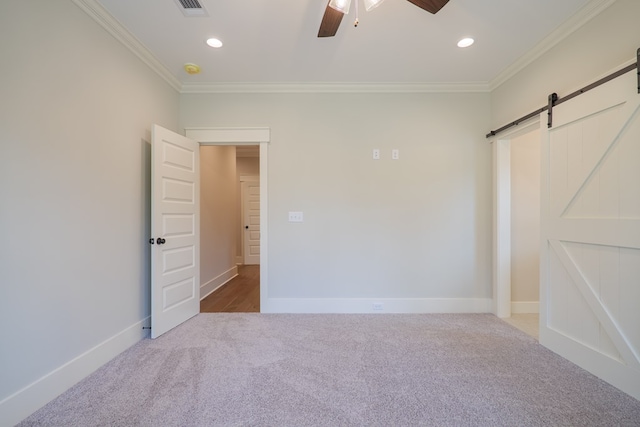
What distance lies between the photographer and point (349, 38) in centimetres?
217

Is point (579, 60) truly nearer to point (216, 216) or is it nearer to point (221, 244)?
point (216, 216)

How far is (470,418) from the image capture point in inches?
55.7

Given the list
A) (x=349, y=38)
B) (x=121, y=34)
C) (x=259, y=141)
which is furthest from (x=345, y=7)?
(x=121, y=34)

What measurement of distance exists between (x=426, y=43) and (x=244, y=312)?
11.4 feet

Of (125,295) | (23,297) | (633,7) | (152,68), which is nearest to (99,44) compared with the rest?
(152,68)

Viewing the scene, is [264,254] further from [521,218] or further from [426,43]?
[521,218]

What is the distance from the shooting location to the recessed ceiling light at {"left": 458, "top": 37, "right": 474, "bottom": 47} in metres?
2.20

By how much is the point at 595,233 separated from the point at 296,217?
261 centimetres

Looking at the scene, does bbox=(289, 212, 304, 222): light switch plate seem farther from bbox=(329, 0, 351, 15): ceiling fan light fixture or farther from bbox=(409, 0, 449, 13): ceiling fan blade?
bbox=(409, 0, 449, 13): ceiling fan blade

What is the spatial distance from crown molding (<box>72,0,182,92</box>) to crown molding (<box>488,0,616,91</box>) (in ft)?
12.0

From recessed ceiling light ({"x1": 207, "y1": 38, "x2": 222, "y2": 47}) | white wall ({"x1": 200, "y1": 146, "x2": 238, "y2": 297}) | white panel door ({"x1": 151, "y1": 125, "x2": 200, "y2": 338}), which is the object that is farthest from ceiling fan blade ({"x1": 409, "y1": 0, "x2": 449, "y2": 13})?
white wall ({"x1": 200, "y1": 146, "x2": 238, "y2": 297})

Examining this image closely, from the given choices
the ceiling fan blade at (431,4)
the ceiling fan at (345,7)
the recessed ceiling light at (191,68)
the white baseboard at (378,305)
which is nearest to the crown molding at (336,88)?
the recessed ceiling light at (191,68)

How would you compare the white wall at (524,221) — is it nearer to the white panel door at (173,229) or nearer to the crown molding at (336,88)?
the crown molding at (336,88)

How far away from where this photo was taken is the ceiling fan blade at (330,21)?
1.60 metres
